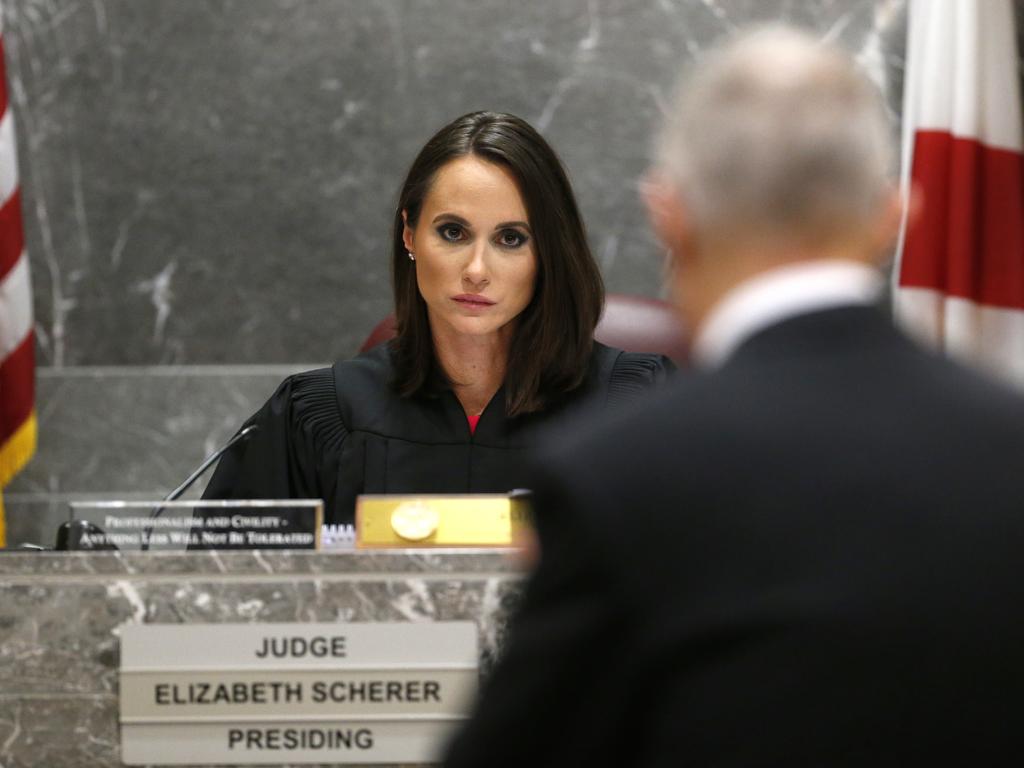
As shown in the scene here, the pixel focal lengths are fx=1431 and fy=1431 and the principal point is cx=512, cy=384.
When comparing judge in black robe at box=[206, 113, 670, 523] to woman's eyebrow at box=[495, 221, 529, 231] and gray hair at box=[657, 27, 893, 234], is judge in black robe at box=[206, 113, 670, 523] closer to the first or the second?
woman's eyebrow at box=[495, 221, 529, 231]

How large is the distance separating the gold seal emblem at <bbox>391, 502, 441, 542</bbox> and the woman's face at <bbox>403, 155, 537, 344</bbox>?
967 millimetres

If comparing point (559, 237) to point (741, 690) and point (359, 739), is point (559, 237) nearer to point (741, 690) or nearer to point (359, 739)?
point (359, 739)

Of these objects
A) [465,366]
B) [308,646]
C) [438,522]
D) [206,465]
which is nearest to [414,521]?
[438,522]

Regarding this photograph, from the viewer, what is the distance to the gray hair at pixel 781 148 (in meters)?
1.03

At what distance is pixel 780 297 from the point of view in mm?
1028

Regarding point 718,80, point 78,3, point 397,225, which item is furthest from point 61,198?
point 718,80

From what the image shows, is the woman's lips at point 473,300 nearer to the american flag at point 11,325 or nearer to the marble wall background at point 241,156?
the marble wall background at point 241,156

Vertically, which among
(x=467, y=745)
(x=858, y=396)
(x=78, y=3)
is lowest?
(x=467, y=745)

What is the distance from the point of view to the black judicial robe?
2949mm

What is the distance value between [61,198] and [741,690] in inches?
158

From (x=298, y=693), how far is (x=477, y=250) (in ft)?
4.23

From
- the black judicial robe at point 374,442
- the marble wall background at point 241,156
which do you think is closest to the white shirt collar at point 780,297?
the black judicial robe at point 374,442

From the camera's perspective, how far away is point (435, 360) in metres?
3.12

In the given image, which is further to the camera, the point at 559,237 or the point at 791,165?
the point at 559,237
